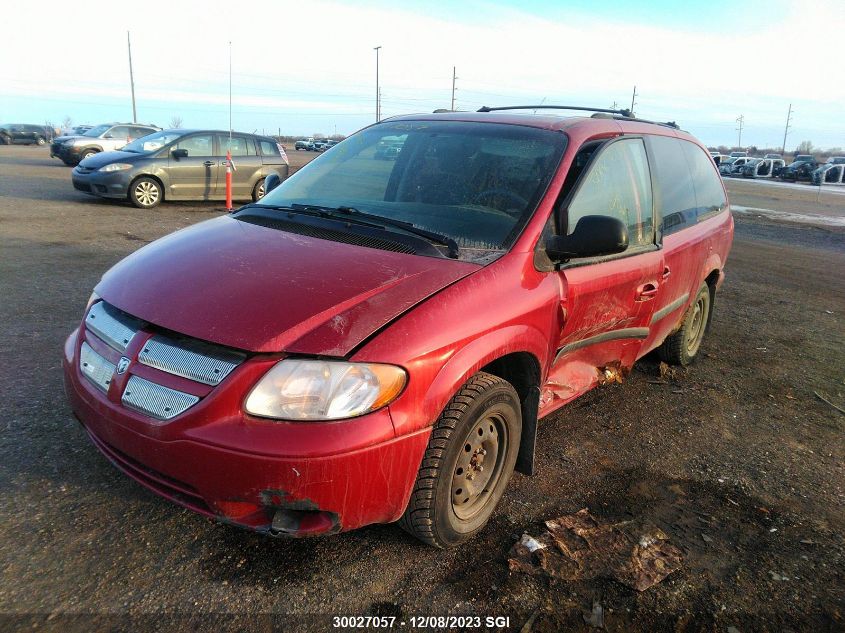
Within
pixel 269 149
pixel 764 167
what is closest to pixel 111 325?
pixel 269 149

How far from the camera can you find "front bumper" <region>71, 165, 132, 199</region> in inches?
468

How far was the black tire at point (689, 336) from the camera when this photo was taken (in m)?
4.91

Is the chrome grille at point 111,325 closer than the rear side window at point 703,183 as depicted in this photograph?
Yes

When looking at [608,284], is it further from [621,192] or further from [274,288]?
[274,288]

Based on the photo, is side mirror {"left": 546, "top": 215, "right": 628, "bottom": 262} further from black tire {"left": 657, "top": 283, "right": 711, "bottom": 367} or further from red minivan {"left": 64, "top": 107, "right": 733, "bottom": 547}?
black tire {"left": 657, "top": 283, "right": 711, "bottom": 367}

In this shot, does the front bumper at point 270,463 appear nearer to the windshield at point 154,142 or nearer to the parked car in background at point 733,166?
the windshield at point 154,142

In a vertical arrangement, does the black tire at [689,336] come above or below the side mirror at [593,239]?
below

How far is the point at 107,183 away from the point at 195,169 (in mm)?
1658

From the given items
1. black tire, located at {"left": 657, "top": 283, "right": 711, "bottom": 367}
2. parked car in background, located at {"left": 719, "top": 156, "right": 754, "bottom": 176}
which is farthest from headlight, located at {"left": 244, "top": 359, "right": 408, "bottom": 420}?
parked car in background, located at {"left": 719, "top": 156, "right": 754, "bottom": 176}

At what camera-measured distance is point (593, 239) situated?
2.83 meters

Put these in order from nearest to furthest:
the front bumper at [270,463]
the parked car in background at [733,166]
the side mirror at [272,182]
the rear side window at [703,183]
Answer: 1. the front bumper at [270,463]
2. the side mirror at [272,182]
3. the rear side window at [703,183]
4. the parked car in background at [733,166]

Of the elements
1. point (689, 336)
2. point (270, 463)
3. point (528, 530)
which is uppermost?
point (270, 463)

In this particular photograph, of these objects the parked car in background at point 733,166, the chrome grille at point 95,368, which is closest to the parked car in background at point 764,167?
the parked car in background at point 733,166

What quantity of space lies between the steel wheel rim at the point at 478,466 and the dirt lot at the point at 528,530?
0.54 feet
